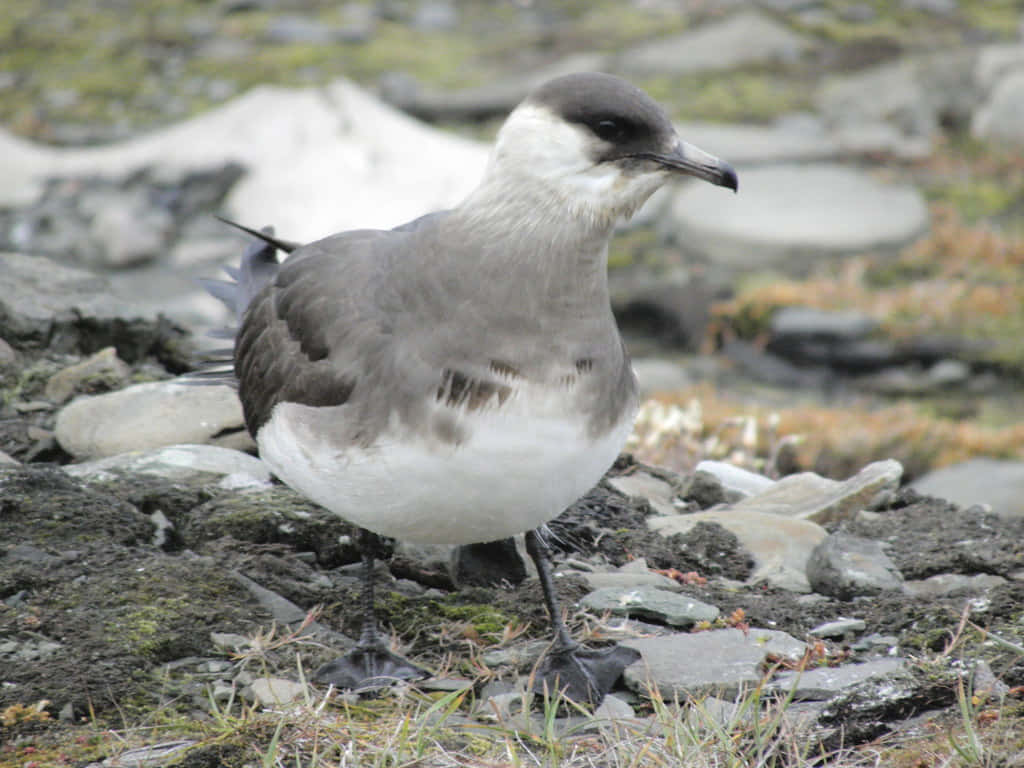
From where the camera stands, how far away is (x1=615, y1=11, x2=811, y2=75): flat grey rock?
1209 cm

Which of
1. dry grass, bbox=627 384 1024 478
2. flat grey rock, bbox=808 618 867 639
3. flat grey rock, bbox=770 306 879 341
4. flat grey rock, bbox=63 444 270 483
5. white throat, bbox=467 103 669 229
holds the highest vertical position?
white throat, bbox=467 103 669 229

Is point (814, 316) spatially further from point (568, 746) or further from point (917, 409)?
point (568, 746)

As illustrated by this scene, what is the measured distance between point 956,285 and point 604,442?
6.25 meters

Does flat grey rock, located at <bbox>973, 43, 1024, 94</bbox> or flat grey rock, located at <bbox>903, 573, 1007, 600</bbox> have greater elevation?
flat grey rock, located at <bbox>973, 43, 1024, 94</bbox>

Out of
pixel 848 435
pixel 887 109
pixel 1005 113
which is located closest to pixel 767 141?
pixel 887 109

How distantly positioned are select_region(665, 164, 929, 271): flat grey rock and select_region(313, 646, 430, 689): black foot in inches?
239

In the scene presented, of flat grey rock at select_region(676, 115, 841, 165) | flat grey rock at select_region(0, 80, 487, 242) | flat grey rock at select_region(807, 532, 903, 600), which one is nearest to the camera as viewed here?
flat grey rock at select_region(807, 532, 903, 600)

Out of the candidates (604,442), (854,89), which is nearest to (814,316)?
(854,89)

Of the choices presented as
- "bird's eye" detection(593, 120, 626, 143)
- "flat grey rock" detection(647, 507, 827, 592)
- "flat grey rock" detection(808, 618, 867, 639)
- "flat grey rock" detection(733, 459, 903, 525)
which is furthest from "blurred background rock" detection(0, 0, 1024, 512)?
"bird's eye" detection(593, 120, 626, 143)

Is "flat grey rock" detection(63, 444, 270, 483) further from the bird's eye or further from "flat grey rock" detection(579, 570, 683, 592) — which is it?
the bird's eye

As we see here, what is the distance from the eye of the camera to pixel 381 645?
3531 millimetres

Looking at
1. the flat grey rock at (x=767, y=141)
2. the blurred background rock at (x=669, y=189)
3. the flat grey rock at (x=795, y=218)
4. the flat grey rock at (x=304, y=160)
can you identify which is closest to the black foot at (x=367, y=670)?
the blurred background rock at (x=669, y=189)

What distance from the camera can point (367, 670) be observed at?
135 inches

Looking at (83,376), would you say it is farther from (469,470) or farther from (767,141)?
A: (767,141)
